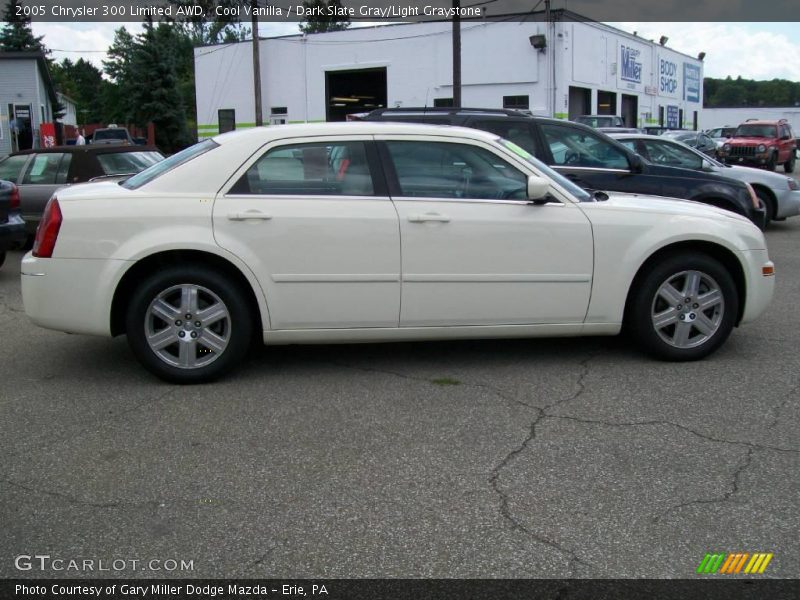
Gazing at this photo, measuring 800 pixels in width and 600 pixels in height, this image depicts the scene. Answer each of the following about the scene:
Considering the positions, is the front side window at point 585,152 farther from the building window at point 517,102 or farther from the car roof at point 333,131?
the building window at point 517,102

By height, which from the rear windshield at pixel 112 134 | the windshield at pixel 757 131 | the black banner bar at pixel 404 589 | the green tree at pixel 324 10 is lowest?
the black banner bar at pixel 404 589

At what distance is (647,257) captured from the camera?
18.5 feet

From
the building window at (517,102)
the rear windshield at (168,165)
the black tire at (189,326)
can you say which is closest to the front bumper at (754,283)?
the black tire at (189,326)

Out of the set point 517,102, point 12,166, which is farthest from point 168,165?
point 517,102

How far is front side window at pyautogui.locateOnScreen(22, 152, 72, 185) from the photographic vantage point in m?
11.5

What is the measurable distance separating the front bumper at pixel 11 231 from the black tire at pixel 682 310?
711 centimetres

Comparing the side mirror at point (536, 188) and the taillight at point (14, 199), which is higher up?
the side mirror at point (536, 188)

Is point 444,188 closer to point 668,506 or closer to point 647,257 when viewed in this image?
point 647,257

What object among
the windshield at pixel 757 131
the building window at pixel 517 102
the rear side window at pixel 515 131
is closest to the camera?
the rear side window at pixel 515 131

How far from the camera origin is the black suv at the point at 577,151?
381 inches

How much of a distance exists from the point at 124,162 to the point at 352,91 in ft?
97.3

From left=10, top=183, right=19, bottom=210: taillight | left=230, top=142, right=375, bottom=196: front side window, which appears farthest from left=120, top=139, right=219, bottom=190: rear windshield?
left=10, top=183, right=19, bottom=210: taillight

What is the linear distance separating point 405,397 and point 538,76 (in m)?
29.6

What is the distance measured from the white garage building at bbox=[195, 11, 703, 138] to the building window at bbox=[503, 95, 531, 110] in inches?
1.8
